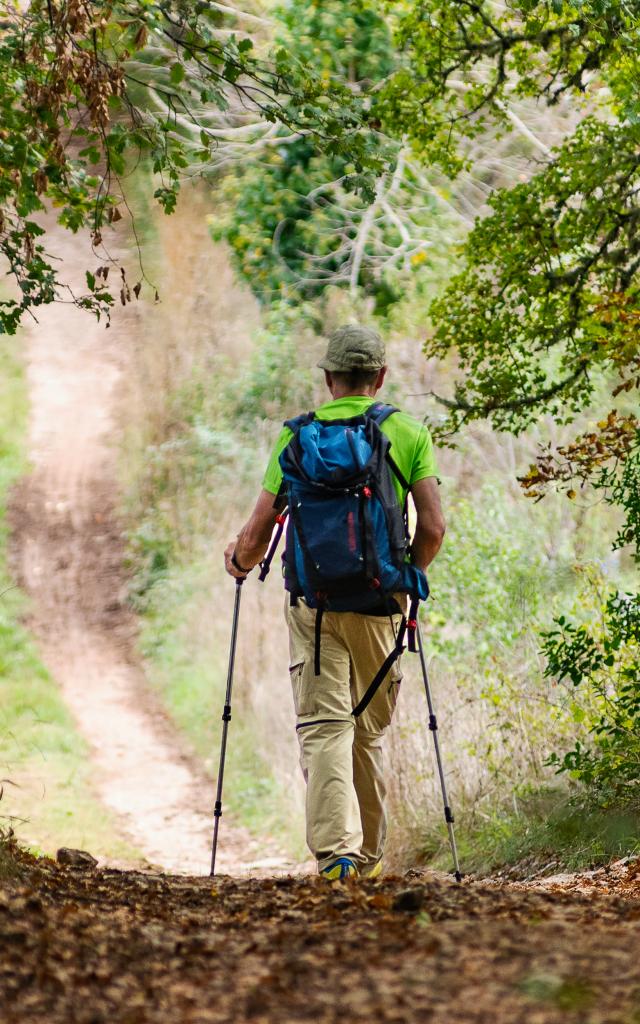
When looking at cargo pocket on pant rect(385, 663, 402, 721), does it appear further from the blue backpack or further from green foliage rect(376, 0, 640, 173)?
green foliage rect(376, 0, 640, 173)

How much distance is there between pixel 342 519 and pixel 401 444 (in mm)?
368

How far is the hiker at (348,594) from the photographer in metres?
4.16

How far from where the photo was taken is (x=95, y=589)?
50.2ft

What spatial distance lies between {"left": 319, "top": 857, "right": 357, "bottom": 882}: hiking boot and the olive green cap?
5.54ft

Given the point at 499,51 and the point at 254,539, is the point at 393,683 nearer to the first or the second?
the point at 254,539

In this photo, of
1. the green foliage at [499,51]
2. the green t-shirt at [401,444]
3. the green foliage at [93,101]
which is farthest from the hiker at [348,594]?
the green foliage at [499,51]

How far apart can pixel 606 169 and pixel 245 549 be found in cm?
305

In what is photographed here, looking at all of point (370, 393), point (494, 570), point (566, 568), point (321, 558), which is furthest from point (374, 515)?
point (566, 568)

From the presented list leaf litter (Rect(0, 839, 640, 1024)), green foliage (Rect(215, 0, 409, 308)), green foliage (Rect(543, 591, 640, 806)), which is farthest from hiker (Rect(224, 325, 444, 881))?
green foliage (Rect(215, 0, 409, 308))

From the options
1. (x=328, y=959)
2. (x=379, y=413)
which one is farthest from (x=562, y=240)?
(x=328, y=959)

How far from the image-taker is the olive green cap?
14.3ft

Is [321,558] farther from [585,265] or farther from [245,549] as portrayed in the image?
[585,265]

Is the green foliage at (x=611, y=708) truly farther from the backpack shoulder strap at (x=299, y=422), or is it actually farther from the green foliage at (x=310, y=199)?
the green foliage at (x=310, y=199)

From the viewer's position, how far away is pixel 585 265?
6449 millimetres
